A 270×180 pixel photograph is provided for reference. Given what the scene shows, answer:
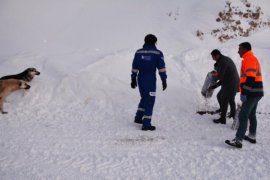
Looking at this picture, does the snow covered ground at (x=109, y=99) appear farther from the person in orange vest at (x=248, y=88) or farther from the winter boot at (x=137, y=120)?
the person in orange vest at (x=248, y=88)

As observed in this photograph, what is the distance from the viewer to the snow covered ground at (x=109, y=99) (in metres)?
5.30

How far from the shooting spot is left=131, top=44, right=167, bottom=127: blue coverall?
22.8ft

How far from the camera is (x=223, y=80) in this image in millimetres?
7734

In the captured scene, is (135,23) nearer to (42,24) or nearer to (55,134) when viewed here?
(42,24)

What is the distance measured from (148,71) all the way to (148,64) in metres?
0.16

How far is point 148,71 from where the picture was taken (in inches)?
279

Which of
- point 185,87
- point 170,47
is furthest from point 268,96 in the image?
point 170,47

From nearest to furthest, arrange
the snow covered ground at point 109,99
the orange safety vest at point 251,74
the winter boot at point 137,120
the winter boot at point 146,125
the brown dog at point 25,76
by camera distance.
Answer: the snow covered ground at point 109,99
the orange safety vest at point 251,74
the winter boot at point 146,125
the winter boot at point 137,120
the brown dog at point 25,76

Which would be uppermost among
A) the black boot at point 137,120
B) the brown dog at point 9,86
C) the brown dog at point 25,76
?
the brown dog at point 25,76

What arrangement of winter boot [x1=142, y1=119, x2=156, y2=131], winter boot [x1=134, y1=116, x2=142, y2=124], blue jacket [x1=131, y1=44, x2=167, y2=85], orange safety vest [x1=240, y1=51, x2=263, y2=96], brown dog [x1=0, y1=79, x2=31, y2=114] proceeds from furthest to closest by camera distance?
brown dog [x1=0, y1=79, x2=31, y2=114]
winter boot [x1=134, y1=116, x2=142, y2=124]
winter boot [x1=142, y1=119, x2=156, y2=131]
blue jacket [x1=131, y1=44, x2=167, y2=85]
orange safety vest [x1=240, y1=51, x2=263, y2=96]

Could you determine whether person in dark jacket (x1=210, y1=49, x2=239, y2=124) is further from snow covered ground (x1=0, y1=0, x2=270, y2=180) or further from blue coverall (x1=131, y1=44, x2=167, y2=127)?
blue coverall (x1=131, y1=44, x2=167, y2=127)

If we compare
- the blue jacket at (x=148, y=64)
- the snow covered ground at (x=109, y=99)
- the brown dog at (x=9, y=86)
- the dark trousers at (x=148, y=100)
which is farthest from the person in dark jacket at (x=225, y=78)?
the brown dog at (x=9, y=86)

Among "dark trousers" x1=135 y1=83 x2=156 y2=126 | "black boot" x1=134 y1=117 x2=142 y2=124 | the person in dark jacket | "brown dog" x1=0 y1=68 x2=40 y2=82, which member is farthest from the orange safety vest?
"brown dog" x1=0 y1=68 x2=40 y2=82

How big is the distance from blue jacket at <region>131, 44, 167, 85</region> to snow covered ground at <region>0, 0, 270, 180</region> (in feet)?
3.61
